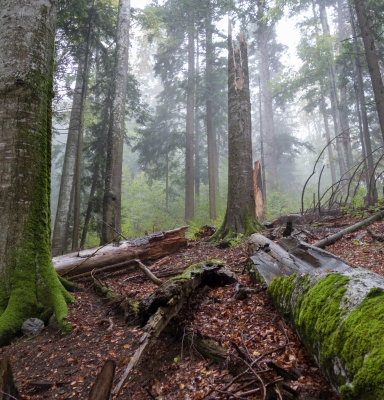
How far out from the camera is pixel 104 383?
5.99 feet

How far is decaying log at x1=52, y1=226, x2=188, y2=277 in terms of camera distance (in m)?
5.91

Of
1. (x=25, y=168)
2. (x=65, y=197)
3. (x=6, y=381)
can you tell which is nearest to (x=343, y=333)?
(x=6, y=381)

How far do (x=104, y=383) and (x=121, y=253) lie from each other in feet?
15.9

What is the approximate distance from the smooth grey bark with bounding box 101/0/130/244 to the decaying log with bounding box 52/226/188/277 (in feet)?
7.15

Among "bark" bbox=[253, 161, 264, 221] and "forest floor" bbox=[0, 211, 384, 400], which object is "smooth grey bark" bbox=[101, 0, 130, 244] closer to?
"forest floor" bbox=[0, 211, 384, 400]

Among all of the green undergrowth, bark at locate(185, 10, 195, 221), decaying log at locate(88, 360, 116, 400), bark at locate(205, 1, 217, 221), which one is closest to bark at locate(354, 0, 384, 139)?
bark at locate(205, 1, 217, 221)

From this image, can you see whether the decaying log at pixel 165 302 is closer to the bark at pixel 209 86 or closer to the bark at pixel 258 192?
the bark at pixel 258 192

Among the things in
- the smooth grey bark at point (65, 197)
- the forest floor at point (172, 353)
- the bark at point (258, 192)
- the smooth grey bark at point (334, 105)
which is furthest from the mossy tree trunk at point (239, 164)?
the smooth grey bark at point (334, 105)

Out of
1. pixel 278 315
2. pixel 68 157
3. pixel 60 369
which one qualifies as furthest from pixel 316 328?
pixel 68 157

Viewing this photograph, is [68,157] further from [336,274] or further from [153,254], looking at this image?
[336,274]

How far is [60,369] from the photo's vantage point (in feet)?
10.2

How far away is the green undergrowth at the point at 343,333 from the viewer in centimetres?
163

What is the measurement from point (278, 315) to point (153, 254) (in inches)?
168

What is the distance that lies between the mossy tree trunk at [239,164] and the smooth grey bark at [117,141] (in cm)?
339
